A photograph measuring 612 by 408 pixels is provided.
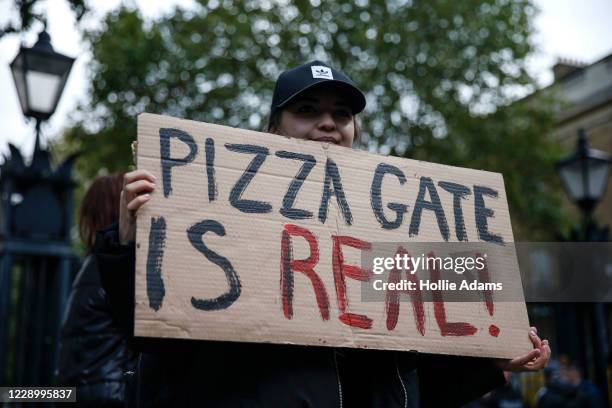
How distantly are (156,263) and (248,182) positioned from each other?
0.40m

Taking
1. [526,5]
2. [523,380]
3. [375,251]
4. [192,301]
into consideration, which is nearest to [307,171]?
[375,251]

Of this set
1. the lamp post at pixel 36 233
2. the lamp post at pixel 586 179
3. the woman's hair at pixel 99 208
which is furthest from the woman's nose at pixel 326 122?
the lamp post at pixel 586 179

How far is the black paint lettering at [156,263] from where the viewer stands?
171 cm

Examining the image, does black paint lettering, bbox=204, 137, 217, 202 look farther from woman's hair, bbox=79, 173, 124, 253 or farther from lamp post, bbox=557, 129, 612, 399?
lamp post, bbox=557, 129, 612, 399

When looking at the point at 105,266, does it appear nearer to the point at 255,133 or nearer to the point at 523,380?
the point at 255,133

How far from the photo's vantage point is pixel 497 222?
2.39 meters

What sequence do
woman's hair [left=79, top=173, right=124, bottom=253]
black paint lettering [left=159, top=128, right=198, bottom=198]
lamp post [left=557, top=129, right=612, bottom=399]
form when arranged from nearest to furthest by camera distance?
black paint lettering [left=159, top=128, right=198, bottom=198]
woman's hair [left=79, top=173, right=124, bottom=253]
lamp post [left=557, top=129, right=612, bottom=399]

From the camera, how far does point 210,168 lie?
77.3 inches

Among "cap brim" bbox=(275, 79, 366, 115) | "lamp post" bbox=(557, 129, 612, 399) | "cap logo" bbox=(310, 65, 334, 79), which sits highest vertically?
"lamp post" bbox=(557, 129, 612, 399)

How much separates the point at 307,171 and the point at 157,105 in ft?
35.8

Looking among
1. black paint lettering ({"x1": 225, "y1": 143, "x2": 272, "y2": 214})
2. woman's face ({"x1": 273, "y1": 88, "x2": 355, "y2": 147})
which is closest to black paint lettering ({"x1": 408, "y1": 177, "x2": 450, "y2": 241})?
woman's face ({"x1": 273, "y1": 88, "x2": 355, "y2": 147})

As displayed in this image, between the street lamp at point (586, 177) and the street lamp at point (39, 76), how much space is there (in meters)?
5.18

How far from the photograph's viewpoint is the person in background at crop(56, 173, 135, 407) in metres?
2.56

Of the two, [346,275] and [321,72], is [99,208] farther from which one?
[346,275]
